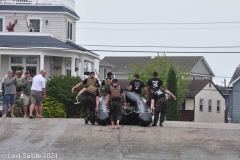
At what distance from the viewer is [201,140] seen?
20047 mm

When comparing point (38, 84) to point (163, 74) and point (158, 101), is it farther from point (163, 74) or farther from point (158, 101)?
point (163, 74)

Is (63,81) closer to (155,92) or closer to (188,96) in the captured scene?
(155,92)

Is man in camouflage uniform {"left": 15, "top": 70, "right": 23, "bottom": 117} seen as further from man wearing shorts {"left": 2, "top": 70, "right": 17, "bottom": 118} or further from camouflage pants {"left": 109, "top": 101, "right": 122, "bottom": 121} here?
camouflage pants {"left": 109, "top": 101, "right": 122, "bottom": 121}

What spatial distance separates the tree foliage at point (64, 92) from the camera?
40.2 metres

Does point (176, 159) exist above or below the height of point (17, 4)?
below

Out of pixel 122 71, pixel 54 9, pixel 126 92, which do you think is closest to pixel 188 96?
pixel 122 71

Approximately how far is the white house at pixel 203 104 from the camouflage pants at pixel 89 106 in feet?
154

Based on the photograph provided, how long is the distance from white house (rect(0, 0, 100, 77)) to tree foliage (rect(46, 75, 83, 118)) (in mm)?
5514

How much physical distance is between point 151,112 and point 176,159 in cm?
618

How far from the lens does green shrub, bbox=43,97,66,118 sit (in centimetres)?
3569

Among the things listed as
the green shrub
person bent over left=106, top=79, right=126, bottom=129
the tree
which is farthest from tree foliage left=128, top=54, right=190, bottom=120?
person bent over left=106, top=79, right=126, bottom=129

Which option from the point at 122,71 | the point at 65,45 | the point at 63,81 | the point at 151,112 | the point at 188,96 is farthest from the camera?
the point at 122,71

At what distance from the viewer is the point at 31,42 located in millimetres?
47219

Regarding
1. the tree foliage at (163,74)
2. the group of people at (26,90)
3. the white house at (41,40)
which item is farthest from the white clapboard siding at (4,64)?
the tree foliage at (163,74)
